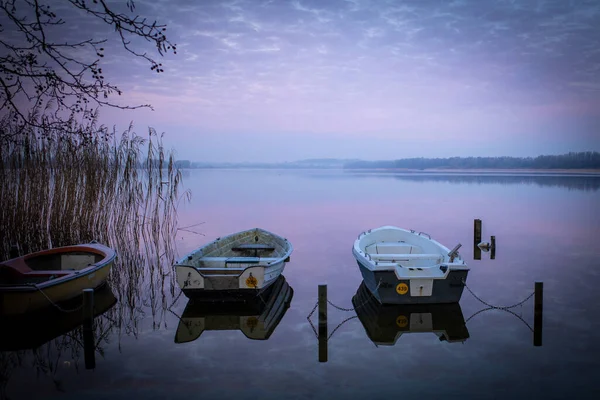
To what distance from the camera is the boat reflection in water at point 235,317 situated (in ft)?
22.5

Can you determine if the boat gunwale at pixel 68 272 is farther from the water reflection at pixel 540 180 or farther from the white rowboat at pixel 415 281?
the water reflection at pixel 540 180

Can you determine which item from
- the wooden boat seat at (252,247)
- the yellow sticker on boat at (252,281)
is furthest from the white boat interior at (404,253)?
the wooden boat seat at (252,247)

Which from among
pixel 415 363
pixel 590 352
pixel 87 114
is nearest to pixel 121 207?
pixel 87 114

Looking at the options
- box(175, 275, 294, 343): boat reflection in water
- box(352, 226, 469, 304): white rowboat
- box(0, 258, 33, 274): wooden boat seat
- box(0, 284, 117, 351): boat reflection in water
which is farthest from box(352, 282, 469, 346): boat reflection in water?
box(0, 258, 33, 274): wooden boat seat

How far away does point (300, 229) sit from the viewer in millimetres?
19469

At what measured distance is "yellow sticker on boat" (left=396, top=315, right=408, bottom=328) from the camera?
7.00m

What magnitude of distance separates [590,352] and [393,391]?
10.1ft

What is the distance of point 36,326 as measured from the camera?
22.3ft

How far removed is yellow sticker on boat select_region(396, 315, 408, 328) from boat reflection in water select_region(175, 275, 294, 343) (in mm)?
1983

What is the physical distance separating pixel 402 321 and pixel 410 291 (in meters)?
0.50

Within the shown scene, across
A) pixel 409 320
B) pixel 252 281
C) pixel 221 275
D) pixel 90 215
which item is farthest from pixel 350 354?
pixel 90 215

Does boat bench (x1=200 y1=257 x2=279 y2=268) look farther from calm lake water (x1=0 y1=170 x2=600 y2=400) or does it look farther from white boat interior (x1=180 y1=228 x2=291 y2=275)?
calm lake water (x1=0 y1=170 x2=600 y2=400)

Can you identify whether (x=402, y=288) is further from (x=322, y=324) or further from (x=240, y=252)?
(x=240, y=252)

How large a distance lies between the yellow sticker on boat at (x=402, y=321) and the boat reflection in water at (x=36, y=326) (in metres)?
4.99
